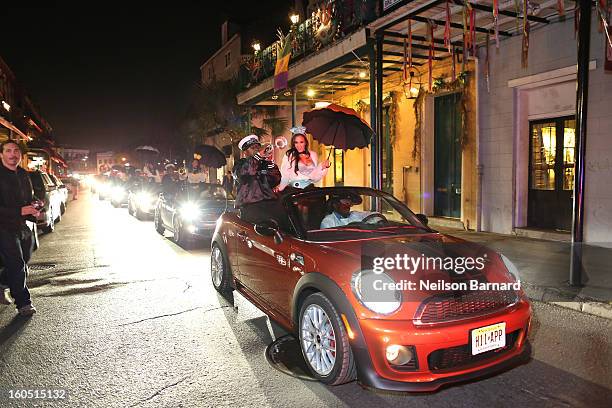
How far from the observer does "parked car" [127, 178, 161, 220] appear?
16.1 m

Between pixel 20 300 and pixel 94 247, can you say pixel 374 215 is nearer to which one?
pixel 20 300

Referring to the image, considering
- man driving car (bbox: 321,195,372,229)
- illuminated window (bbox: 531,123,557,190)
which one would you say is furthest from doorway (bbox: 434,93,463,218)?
man driving car (bbox: 321,195,372,229)

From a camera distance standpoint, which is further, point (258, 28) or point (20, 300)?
point (258, 28)

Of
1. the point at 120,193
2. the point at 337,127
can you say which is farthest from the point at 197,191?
the point at 120,193

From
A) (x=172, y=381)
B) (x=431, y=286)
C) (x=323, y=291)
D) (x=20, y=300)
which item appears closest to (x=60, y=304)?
(x=20, y=300)

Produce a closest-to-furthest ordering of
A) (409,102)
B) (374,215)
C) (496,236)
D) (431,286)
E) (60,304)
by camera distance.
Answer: (431,286)
(374,215)
(60,304)
(496,236)
(409,102)

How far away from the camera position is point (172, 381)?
372 cm

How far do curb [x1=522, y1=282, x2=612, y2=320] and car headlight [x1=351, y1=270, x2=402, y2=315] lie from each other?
326cm

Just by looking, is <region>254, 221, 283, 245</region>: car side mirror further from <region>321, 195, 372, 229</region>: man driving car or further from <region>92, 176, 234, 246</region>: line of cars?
<region>92, 176, 234, 246</region>: line of cars

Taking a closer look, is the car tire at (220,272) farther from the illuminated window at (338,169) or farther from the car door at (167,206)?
the illuminated window at (338,169)

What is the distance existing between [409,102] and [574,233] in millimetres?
8030

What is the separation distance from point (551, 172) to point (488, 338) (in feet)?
25.0

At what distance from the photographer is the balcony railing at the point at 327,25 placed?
31.4ft

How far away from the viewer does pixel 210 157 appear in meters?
14.9
